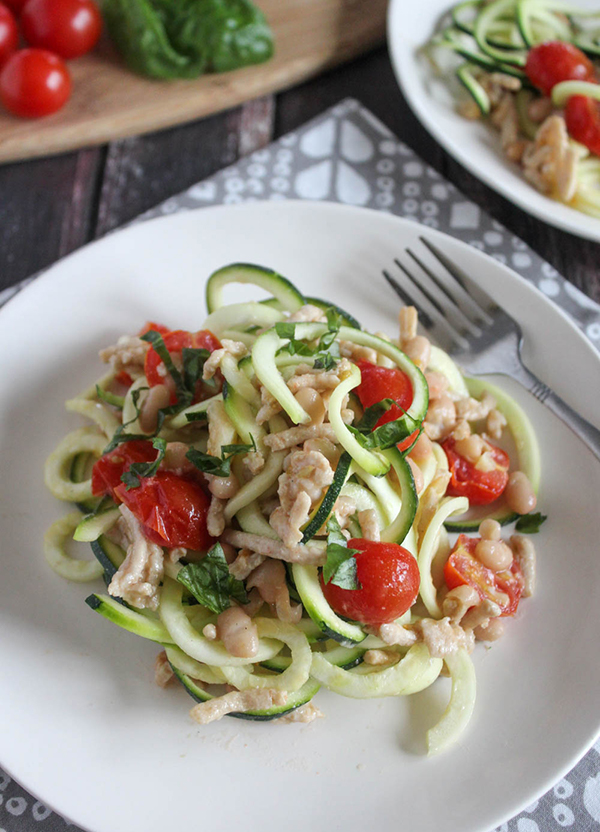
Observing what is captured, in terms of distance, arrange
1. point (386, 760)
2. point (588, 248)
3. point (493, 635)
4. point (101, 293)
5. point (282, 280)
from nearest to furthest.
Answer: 1. point (386, 760)
2. point (493, 635)
3. point (282, 280)
4. point (101, 293)
5. point (588, 248)

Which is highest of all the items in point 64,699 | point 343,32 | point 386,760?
point 343,32

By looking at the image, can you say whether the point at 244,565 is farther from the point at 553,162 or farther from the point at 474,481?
the point at 553,162

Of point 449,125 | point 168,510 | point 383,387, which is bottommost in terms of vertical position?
point 168,510

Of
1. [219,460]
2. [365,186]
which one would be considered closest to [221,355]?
[219,460]

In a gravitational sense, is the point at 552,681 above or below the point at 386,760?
above

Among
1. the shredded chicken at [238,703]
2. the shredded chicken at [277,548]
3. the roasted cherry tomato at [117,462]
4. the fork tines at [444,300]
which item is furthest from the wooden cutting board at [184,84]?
the shredded chicken at [238,703]

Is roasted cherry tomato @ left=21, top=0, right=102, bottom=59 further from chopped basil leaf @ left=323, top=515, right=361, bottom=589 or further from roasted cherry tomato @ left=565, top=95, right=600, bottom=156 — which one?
chopped basil leaf @ left=323, top=515, right=361, bottom=589

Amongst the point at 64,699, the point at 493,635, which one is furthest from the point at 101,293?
the point at 493,635

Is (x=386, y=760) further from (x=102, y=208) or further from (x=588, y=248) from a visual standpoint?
(x=102, y=208)
